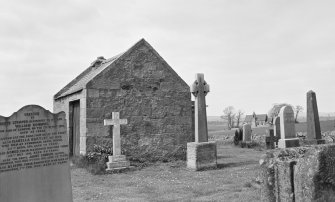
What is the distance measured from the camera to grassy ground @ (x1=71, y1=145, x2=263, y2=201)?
695cm

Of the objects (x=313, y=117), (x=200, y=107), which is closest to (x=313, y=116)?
(x=313, y=117)

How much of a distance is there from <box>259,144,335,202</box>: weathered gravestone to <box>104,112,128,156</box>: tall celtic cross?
8.63 meters

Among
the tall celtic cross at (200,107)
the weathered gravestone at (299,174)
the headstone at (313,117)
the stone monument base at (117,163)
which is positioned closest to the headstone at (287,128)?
the headstone at (313,117)

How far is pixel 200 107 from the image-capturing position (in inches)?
433

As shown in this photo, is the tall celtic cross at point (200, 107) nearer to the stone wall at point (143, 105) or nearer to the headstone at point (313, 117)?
the stone wall at point (143, 105)

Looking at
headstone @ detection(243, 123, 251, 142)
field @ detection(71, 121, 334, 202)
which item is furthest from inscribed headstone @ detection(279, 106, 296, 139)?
headstone @ detection(243, 123, 251, 142)

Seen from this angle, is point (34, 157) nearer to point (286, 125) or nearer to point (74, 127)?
point (74, 127)

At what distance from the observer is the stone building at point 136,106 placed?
11.9m

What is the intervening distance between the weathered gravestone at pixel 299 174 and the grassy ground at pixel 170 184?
10.9 ft

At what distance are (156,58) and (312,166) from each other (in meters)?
11.0

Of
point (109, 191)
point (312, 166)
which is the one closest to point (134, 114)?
point (109, 191)

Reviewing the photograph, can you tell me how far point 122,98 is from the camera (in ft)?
40.9

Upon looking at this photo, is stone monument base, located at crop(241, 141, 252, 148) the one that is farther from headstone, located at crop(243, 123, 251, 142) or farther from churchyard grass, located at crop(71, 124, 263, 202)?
churchyard grass, located at crop(71, 124, 263, 202)

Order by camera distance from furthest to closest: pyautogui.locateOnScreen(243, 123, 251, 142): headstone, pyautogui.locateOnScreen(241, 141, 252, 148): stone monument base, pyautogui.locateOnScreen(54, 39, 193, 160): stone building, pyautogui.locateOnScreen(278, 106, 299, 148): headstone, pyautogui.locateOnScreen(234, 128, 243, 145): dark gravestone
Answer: pyautogui.locateOnScreen(234, 128, 243, 145): dark gravestone, pyautogui.locateOnScreen(243, 123, 251, 142): headstone, pyautogui.locateOnScreen(241, 141, 252, 148): stone monument base, pyautogui.locateOnScreen(278, 106, 299, 148): headstone, pyautogui.locateOnScreen(54, 39, 193, 160): stone building
